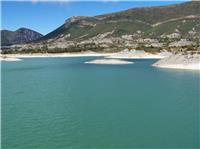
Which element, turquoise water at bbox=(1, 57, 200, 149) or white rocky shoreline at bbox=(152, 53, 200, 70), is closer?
turquoise water at bbox=(1, 57, 200, 149)

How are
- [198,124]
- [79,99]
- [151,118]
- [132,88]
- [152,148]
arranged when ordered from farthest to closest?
[132,88], [79,99], [151,118], [198,124], [152,148]

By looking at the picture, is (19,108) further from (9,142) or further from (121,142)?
(121,142)

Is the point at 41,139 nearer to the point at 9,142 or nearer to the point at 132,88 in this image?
the point at 9,142

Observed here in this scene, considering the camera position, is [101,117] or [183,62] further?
[183,62]

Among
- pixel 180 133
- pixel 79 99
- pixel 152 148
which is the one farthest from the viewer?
pixel 79 99

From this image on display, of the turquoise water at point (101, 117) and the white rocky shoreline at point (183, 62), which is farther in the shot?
the white rocky shoreline at point (183, 62)

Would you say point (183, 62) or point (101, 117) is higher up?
point (101, 117)

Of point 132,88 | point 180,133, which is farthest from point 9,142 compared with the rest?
point 132,88

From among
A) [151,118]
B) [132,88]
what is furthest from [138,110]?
[132,88]

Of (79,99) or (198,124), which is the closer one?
(198,124)
